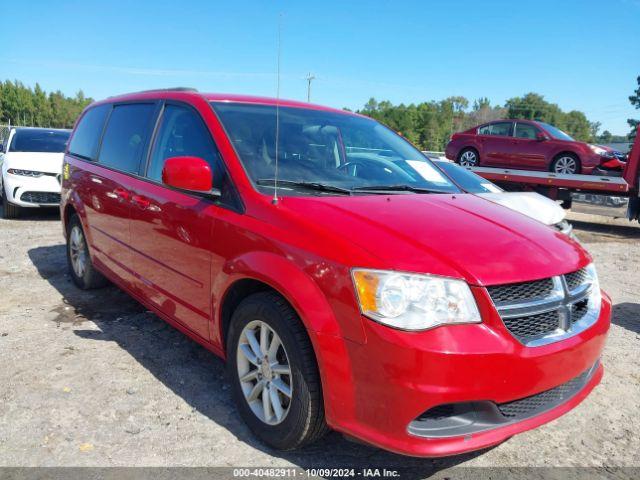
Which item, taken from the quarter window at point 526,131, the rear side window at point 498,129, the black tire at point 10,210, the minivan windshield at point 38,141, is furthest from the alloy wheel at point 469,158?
the black tire at point 10,210

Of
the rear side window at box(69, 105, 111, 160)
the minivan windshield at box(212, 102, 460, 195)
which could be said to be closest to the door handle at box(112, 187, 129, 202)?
the rear side window at box(69, 105, 111, 160)

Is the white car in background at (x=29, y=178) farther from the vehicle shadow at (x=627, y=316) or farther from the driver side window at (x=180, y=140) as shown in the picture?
the vehicle shadow at (x=627, y=316)

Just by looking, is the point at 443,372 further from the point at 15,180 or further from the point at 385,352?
the point at 15,180

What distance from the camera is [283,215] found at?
8.21 ft

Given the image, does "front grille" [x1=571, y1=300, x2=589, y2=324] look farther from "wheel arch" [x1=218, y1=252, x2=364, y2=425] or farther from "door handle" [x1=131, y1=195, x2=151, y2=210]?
"door handle" [x1=131, y1=195, x2=151, y2=210]

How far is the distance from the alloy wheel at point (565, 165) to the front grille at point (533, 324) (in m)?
11.2

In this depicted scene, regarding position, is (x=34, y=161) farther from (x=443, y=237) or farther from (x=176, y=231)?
(x=443, y=237)

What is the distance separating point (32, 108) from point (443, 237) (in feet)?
363

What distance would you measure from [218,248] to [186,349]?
4.61ft

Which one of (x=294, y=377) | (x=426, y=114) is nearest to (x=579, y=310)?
(x=294, y=377)

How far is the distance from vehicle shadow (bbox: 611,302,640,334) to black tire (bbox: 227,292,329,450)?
3.79m

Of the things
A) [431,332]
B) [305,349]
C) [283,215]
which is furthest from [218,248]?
[431,332]

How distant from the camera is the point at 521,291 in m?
2.23

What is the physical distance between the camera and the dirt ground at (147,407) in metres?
2.60
